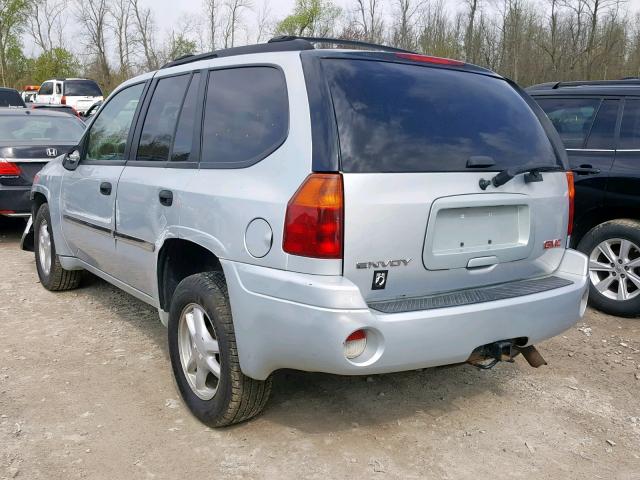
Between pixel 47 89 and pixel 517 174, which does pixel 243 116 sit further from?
pixel 47 89

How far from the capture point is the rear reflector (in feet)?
8.02

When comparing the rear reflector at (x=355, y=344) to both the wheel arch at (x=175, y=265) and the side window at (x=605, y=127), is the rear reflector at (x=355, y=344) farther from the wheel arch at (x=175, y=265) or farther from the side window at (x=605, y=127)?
the side window at (x=605, y=127)

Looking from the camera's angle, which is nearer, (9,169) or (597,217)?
(597,217)

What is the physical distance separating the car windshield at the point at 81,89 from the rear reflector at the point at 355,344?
24.3 m

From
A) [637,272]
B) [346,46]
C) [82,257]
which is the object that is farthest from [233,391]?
[637,272]

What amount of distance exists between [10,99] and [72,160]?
1579cm

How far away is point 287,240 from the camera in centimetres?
247

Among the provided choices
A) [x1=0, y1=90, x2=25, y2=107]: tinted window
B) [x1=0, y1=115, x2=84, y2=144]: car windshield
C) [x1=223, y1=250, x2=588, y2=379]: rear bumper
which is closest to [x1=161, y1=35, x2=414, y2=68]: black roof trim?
[x1=223, y1=250, x2=588, y2=379]: rear bumper

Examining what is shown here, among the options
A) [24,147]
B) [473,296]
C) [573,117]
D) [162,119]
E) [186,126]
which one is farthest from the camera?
[24,147]

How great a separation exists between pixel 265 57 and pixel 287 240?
0.97 metres

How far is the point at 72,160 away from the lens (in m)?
4.49

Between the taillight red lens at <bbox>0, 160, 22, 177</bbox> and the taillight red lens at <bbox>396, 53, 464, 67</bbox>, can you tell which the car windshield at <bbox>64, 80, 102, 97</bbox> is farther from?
the taillight red lens at <bbox>396, 53, 464, 67</bbox>

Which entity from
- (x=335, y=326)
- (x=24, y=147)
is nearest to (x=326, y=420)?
(x=335, y=326)

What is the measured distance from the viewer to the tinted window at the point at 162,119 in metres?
3.45
